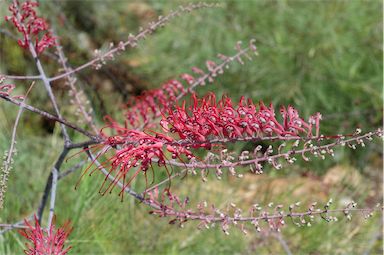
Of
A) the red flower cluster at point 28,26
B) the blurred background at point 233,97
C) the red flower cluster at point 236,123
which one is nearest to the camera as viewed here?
the red flower cluster at point 236,123

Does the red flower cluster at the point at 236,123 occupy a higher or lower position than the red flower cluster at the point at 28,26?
lower

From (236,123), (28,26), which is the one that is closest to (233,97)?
(28,26)

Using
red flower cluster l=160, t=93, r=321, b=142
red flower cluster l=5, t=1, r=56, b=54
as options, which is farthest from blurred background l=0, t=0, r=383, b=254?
red flower cluster l=160, t=93, r=321, b=142

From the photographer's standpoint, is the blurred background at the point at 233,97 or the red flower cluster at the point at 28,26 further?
the blurred background at the point at 233,97

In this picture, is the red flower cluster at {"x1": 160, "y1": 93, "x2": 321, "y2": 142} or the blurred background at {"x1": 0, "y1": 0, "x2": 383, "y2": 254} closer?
the red flower cluster at {"x1": 160, "y1": 93, "x2": 321, "y2": 142}

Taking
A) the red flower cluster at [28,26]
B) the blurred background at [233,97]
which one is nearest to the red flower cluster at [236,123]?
the red flower cluster at [28,26]

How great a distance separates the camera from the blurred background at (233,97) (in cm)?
220

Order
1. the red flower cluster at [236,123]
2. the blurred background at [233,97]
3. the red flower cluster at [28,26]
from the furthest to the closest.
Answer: the blurred background at [233,97] < the red flower cluster at [28,26] < the red flower cluster at [236,123]

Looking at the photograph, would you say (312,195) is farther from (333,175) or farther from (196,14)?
(196,14)

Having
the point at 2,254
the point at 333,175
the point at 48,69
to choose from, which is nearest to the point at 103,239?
the point at 2,254

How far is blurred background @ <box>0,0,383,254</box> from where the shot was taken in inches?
86.6

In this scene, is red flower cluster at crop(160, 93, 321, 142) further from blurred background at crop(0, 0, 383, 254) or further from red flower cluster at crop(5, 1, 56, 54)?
blurred background at crop(0, 0, 383, 254)

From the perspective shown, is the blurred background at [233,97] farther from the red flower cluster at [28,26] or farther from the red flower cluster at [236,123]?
the red flower cluster at [236,123]

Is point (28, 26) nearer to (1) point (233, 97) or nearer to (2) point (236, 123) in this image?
(2) point (236, 123)
